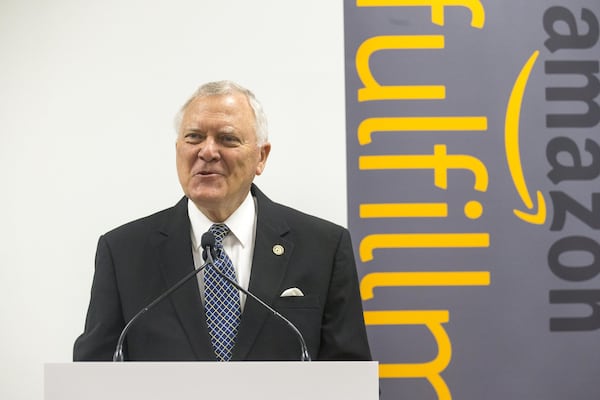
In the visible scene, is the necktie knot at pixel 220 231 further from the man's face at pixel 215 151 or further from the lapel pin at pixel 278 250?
the lapel pin at pixel 278 250

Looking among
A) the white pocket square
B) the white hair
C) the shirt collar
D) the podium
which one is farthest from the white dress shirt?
the podium

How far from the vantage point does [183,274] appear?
7.29 ft

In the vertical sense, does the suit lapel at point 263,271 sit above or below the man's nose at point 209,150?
below

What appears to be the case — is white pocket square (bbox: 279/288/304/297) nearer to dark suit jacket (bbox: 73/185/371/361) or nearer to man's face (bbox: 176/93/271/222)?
dark suit jacket (bbox: 73/185/371/361)

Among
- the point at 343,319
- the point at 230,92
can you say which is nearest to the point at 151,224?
the point at 230,92

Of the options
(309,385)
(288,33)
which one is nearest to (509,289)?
(288,33)

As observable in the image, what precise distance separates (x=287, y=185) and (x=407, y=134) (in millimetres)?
469

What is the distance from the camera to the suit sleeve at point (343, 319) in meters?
2.24

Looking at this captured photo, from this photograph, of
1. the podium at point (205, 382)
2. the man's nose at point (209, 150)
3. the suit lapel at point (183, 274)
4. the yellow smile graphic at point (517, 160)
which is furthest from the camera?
the yellow smile graphic at point (517, 160)

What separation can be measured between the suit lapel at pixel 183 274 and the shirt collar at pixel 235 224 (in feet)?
0.09

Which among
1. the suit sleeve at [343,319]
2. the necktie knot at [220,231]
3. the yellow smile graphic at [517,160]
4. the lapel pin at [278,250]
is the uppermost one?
the yellow smile graphic at [517,160]

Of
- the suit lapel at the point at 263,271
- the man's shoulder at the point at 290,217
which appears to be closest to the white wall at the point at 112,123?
the man's shoulder at the point at 290,217

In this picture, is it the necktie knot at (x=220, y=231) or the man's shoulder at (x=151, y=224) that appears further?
the man's shoulder at (x=151, y=224)

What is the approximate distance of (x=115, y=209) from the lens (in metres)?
2.72
